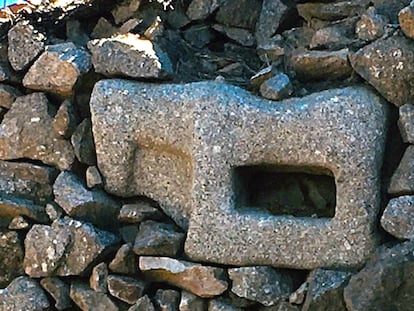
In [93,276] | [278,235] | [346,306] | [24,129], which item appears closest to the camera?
[346,306]

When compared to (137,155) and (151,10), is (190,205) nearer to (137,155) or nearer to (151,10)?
(137,155)

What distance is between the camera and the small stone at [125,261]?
2.35 m

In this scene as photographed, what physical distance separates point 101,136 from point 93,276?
1.36 feet

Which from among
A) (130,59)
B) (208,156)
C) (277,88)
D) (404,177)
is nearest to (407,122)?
(404,177)

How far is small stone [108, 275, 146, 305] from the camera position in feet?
7.64

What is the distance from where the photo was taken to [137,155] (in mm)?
2465

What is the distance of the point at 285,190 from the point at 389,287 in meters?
0.48

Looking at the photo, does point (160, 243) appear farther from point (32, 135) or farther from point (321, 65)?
point (321, 65)

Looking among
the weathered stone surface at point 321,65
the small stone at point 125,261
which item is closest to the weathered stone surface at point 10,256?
the small stone at point 125,261

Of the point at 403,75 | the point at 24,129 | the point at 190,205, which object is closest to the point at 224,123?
the point at 190,205

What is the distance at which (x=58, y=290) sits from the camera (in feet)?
7.92

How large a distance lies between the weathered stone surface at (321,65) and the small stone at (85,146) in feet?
2.16

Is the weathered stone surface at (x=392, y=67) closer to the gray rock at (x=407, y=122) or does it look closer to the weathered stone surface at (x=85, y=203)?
the gray rock at (x=407, y=122)

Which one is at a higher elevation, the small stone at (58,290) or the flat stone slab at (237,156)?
the flat stone slab at (237,156)
